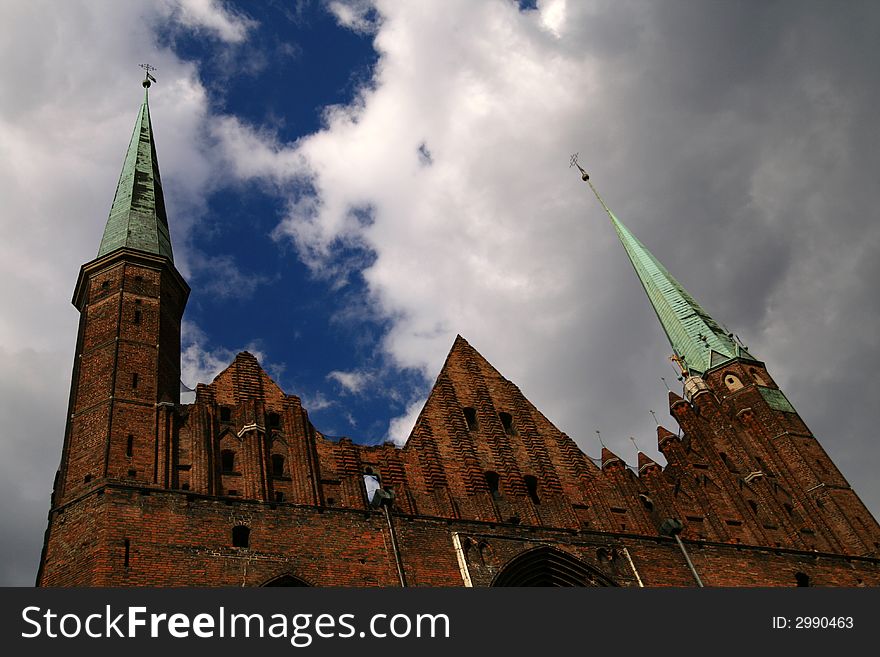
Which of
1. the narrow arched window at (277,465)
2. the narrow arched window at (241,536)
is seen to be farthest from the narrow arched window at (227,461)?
the narrow arched window at (241,536)

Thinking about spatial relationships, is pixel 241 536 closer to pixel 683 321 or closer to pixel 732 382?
A: pixel 732 382

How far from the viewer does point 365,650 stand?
41.3 feet

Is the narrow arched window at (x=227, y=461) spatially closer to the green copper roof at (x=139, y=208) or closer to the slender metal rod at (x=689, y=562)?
the green copper roof at (x=139, y=208)

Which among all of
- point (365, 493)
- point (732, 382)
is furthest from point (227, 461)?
→ point (732, 382)

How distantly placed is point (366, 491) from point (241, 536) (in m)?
3.21

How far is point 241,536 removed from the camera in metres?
16.6

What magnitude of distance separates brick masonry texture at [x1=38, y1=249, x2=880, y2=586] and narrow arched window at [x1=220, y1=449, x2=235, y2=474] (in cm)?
5

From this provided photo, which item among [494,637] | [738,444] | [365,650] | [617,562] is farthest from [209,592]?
[738,444]

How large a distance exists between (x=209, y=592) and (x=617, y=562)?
394 inches

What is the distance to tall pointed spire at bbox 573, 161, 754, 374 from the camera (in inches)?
1289

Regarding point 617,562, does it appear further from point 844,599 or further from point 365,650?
point 365,650

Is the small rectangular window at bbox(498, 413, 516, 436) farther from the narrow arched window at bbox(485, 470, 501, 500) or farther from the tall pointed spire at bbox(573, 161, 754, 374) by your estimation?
the tall pointed spire at bbox(573, 161, 754, 374)

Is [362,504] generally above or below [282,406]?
below

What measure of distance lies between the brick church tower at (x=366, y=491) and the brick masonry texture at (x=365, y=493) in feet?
0.15
